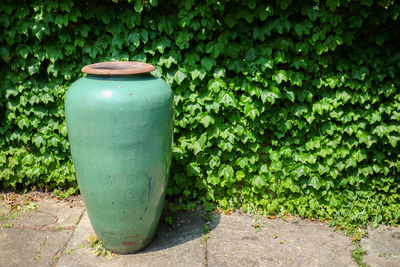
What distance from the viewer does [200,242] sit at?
3.13 meters

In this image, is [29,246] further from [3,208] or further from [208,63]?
[208,63]

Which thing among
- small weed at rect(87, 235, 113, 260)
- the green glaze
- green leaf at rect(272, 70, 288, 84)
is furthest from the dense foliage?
small weed at rect(87, 235, 113, 260)

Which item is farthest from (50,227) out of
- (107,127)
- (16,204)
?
(107,127)

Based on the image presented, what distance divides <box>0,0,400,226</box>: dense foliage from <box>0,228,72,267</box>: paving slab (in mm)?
677

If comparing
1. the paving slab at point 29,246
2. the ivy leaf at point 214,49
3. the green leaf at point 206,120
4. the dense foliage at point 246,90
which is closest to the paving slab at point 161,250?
the paving slab at point 29,246

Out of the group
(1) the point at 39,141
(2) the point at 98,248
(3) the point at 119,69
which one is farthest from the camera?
(1) the point at 39,141

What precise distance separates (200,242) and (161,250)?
341 millimetres

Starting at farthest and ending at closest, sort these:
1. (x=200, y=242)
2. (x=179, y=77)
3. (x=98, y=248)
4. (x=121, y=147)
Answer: (x=179, y=77)
(x=200, y=242)
(x=98, y=248)
(x=121, y=147)

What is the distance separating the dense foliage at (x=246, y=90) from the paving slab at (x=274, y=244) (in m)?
0.20

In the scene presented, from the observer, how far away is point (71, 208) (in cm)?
362

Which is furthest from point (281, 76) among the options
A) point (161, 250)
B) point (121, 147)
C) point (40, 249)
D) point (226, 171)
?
point (40, 249)

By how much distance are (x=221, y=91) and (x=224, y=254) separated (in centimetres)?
138

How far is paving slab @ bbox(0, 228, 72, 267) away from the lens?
9.41 feet

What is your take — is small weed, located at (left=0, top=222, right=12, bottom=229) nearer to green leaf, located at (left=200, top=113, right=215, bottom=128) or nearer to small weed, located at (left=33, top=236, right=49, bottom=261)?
small weed, located at (left=33, top=236, right=49, bottom=261)
